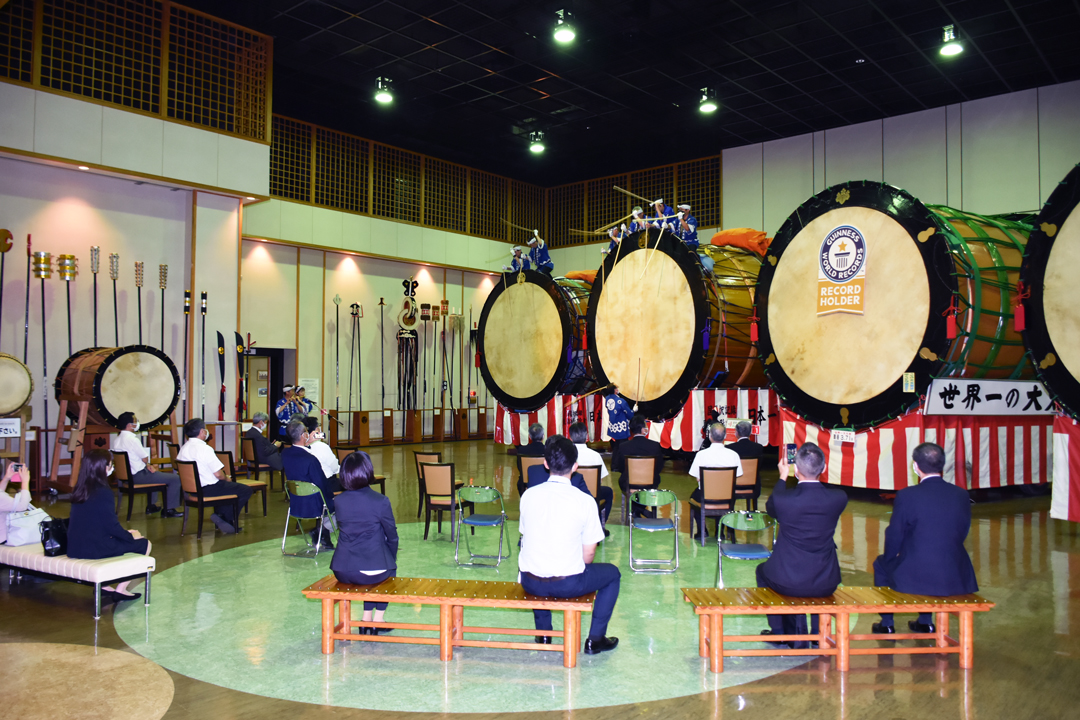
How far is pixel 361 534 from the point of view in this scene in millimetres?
3771

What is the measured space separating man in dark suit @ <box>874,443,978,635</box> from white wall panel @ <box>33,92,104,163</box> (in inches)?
390

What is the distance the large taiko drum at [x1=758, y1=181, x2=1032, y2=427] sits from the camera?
20.3ft

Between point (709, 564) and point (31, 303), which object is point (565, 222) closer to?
point (31, 303)

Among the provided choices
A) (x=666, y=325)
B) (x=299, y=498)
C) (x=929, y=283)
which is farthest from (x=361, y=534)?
(x=666, y=325)

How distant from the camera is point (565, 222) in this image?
17859mm

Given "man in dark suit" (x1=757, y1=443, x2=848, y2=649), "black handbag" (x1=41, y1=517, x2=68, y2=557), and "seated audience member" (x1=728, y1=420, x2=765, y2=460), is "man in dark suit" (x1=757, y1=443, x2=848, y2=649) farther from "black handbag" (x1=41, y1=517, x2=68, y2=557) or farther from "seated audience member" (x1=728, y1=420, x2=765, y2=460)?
"black handbag" (x1=41, y1=517, x2=68, y2=557)

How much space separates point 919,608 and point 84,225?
34.5 ft

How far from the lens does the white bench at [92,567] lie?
13.7ft

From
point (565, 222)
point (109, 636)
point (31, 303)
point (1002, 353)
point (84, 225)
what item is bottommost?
point (109, 636)

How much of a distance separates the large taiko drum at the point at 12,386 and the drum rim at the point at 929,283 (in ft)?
25.7

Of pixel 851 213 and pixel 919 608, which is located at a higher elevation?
pixel 851 213

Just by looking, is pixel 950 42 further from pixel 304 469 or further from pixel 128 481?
pixel 128 481

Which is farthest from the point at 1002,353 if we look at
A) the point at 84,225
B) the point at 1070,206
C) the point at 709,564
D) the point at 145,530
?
the point at 84,225

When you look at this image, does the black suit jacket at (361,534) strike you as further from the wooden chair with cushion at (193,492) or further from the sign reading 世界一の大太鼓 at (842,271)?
the sign reading 世界一の大太鼓 at (842,271)
